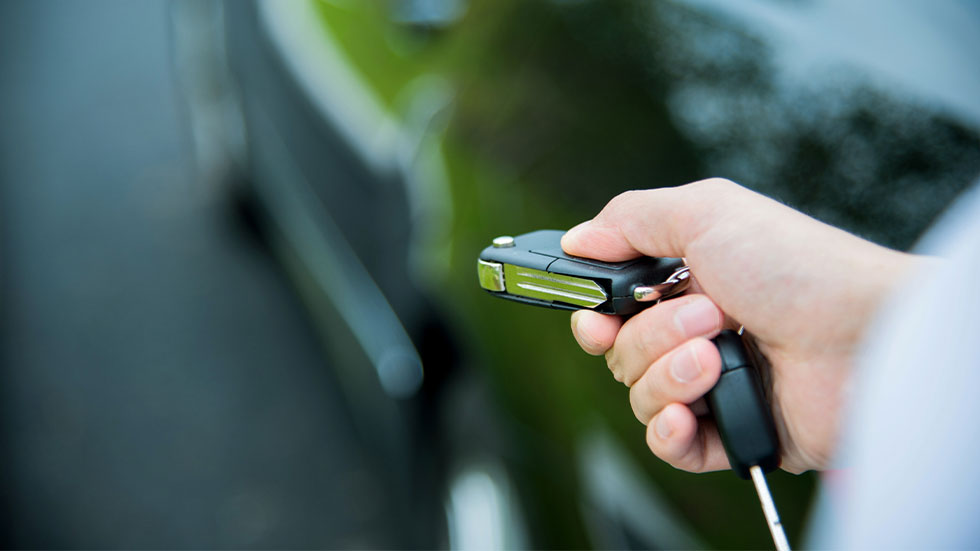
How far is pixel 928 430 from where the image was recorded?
581 millimetres

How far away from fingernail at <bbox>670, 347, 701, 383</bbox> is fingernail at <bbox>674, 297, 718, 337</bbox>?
1.1 inches

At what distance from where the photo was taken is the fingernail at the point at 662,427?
0.94m

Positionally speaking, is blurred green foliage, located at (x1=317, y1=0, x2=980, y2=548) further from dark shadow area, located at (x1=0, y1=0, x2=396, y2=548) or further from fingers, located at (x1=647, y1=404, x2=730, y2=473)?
dark shadow area, located at (x1=0, y1=0, x2=396, y2=548)

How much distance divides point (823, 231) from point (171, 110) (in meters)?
5.43

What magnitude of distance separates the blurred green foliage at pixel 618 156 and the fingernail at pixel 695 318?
23cm

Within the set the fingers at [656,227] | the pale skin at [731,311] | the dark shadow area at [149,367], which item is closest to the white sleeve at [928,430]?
the pale skin at [731,311]

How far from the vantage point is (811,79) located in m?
1.12

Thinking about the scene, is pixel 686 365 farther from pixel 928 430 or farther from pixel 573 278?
pixel 928 430

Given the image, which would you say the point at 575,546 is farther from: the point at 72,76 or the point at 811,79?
the point at 72,76

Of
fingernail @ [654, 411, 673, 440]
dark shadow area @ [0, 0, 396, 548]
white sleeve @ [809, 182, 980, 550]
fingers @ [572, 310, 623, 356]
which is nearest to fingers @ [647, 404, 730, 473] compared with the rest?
fingernail @ [654, 411, 673, 440]

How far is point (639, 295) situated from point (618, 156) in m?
0.48

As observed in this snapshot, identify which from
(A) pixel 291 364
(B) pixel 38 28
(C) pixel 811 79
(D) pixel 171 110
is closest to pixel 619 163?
(C) pixel 811 79

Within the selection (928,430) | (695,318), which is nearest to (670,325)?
(695,318)

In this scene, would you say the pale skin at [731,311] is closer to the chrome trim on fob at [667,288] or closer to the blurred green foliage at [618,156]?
the chrome trim on fob at [667,288]
